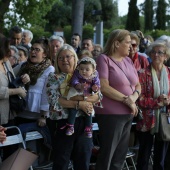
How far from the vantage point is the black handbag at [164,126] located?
5.57 meters

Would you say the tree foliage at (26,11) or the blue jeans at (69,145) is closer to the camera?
the blue jeans at (69,145)

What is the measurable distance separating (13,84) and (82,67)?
994 millimetres

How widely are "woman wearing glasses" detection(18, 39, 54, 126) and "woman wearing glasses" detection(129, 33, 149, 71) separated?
1.43 meters

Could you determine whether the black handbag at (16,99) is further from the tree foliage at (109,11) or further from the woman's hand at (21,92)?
the tree foliage at (109,11)

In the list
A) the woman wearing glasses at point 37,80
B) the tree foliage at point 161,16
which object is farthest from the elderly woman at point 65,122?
the tree foliage at point 161,16

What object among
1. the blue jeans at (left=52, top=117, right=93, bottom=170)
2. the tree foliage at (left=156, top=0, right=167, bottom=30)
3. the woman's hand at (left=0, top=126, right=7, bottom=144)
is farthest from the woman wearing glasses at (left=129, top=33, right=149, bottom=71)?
the tree foliage at (left=156, top=0, right=167, bottom=30)

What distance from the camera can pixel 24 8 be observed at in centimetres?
2256

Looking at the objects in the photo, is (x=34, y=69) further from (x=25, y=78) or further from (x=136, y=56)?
(x=136, y=56)

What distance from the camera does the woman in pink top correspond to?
191 inches

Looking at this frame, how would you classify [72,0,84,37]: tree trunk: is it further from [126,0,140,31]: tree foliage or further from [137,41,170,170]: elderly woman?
[126,0,140,31]: tree foliage

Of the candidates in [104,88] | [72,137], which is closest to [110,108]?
[104,88]

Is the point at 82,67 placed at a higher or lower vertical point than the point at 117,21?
lower

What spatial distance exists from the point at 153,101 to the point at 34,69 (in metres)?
1.61

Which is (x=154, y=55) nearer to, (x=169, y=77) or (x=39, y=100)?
(x=169, y=77)
